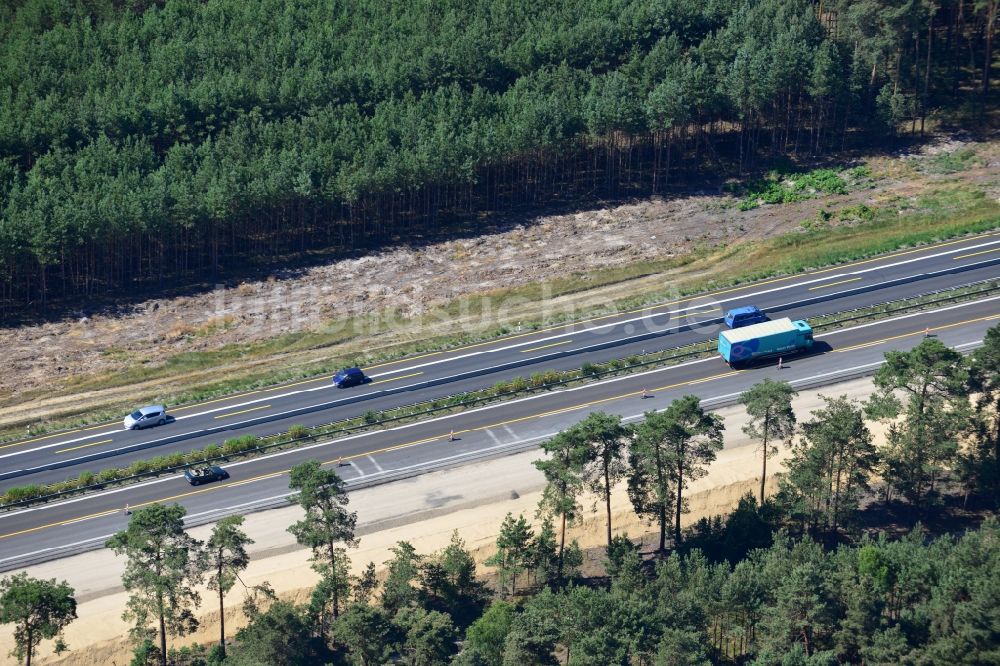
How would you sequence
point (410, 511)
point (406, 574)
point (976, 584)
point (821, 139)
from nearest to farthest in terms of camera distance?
1. point (976, 584)
2. point (406, 574)
3. point (410, 511)
4. point (821, 139)

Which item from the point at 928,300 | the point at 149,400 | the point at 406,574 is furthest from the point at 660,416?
the point at 149,400

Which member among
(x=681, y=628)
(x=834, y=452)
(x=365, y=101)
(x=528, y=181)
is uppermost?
(x=365, y=101)

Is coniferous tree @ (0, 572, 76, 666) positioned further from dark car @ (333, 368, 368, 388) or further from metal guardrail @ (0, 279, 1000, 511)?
dark car @ (333, 368, 368, 388)

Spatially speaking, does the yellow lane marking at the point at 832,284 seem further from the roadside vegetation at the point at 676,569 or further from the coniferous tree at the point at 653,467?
the coniferous tree at the point at 653,467

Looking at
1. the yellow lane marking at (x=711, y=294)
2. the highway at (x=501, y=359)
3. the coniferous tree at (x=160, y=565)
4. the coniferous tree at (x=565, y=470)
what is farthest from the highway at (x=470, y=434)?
the coniferous tree at (x=565, y=470)

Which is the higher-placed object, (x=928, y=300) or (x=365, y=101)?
(x=365, y=101)

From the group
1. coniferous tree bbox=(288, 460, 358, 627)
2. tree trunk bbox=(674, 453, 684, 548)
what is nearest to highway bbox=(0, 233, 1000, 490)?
coniferous tree bbox=(288, 460, 358, 627)

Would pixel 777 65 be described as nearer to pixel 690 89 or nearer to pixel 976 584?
pixel 690 89

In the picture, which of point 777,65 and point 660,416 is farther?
point 777,65
